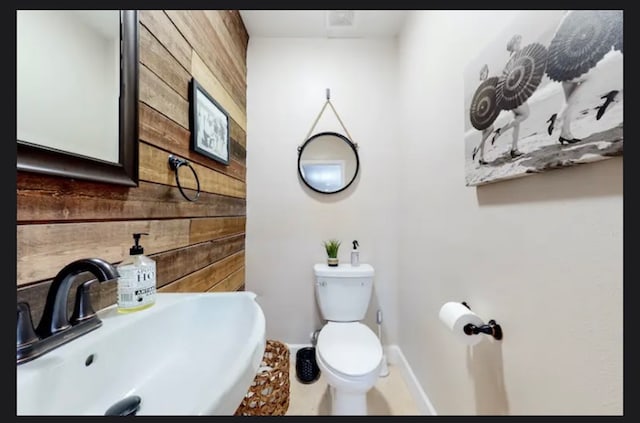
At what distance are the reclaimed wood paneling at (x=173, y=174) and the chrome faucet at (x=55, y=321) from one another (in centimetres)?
38

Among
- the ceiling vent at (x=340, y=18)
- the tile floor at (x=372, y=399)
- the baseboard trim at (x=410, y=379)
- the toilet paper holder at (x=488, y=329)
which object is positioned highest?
the ceiling vent at (x=340, y=18)

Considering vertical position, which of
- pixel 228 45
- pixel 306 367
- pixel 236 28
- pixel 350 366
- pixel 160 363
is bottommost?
pixel 306 367

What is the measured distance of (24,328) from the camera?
0.43m

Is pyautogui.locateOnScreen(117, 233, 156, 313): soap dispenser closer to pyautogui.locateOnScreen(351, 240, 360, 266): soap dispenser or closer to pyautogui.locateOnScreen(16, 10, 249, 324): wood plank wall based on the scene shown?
pyautogui.locateOnScreen(16, 10, 249, 324): wood plank wall

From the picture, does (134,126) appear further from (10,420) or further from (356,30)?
(356,30)

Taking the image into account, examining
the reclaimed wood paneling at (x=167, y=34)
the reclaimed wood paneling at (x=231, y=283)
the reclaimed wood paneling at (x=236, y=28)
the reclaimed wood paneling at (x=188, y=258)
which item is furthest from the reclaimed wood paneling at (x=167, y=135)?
the reclaimed wood paneling at (x=236, y=28)

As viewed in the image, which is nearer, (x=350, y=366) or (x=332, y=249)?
(x=350, y=366)

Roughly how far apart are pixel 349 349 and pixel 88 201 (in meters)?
1.20

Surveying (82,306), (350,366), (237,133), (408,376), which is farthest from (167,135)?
(408,376)

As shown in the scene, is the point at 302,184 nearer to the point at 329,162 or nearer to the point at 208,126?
the point at 329,162

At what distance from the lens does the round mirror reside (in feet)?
5.80

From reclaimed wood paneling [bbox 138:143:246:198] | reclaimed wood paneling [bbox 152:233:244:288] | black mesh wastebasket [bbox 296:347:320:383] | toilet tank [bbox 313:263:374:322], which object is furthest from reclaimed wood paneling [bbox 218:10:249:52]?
black mesh wastebasket [bbox 296:347:320:383]

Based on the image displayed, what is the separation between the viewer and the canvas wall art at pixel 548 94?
482mm

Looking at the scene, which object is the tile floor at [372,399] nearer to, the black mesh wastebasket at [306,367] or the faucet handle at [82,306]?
the black mesh wastebasket at [306,367]
